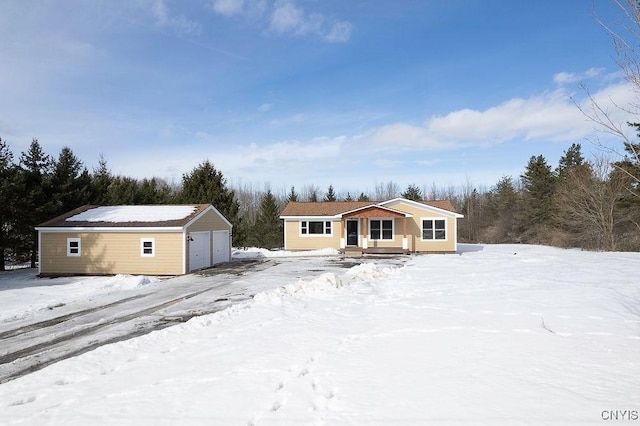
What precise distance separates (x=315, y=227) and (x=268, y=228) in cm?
514

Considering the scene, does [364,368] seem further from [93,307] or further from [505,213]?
[505,213]

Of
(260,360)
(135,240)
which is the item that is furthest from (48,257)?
(260,360)

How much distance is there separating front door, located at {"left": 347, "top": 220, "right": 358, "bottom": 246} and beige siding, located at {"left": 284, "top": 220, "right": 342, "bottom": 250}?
694mm

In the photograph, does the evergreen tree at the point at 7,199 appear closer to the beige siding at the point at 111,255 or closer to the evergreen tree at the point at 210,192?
the beige siding at the point at 111,255

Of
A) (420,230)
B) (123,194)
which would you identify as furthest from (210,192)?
(420,230)

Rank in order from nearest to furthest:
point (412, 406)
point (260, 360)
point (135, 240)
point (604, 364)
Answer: point (412, 406) < point (604, 364) < point (260, 360) < point (135, 240)

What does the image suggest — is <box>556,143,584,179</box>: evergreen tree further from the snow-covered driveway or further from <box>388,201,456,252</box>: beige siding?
the snow-covered driveway

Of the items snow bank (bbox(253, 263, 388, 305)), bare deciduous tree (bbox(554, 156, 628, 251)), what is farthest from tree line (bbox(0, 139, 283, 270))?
bare deciduous tree (bbox(554, 156, 628, 251))

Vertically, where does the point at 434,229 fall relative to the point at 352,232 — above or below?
above

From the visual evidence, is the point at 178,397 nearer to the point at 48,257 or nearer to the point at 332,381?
the point at 332,381

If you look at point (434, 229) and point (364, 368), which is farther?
point (434, 229)

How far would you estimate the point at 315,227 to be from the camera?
29422 millimetres

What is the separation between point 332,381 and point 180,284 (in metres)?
11.7

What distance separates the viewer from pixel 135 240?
19.0m
